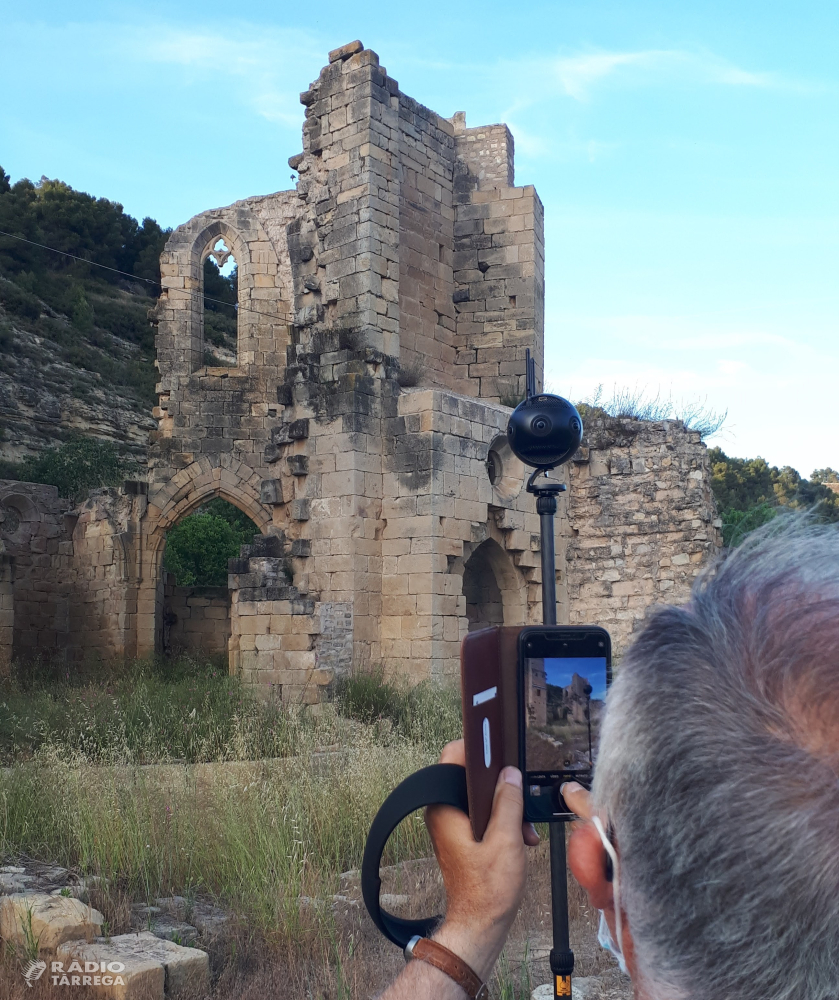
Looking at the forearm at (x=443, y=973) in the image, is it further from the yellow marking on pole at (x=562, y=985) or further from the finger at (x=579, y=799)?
the yellow marking on pole at (x=562, y=985)

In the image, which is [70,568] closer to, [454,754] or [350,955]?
[350,955]

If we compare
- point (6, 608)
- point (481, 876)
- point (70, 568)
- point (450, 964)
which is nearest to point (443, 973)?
point (450, 964)

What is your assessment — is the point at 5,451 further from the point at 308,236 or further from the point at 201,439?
the point at 308,236

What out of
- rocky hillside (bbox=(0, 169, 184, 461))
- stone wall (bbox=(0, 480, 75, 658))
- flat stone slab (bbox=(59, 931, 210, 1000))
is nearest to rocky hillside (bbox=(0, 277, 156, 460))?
rocky hillside (bbox=(0, 169, 184, 461))

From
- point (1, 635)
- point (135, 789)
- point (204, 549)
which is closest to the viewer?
point (135, 789)

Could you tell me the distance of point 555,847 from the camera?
2.49 m

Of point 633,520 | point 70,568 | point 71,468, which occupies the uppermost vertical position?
point 71,468

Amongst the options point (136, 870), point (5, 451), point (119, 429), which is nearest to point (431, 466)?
point (136, 870)

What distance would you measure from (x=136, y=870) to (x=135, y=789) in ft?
2.90

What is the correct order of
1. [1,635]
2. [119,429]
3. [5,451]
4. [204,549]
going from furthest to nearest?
1. [119,429]
2. [5,451]
3. [204,549]
4. [1,635]

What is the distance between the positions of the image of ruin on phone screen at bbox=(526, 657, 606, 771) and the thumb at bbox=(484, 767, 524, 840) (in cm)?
18

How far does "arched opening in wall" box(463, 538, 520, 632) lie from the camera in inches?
502

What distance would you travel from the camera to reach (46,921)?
3840mm

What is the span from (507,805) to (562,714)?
0.31 metres
